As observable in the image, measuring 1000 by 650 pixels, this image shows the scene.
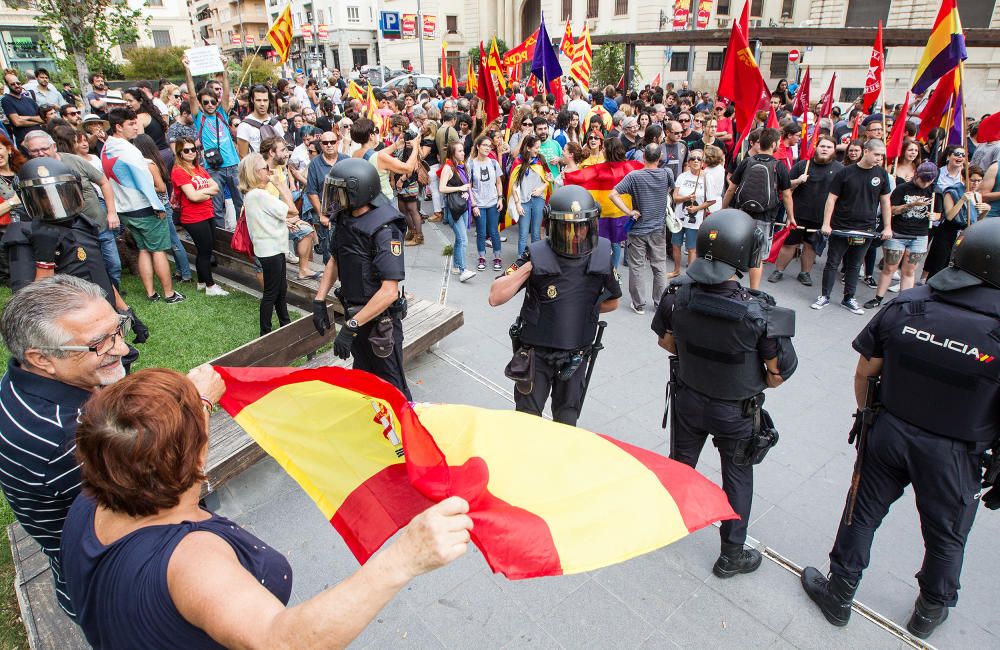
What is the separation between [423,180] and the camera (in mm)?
10305

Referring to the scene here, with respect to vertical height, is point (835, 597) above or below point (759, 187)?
below

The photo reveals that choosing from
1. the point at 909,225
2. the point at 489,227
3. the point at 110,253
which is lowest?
the point at 489,227

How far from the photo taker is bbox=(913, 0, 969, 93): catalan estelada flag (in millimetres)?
6867

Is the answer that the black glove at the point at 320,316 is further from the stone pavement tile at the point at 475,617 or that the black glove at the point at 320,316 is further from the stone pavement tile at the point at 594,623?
the stone pavement tile at the point at 594,623

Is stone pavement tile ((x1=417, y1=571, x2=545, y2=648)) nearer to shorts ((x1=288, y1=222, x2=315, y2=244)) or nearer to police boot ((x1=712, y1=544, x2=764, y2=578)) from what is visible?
police boot ((x1=712, y1=544, x2=764, y2=578))

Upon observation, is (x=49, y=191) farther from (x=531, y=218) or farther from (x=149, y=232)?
(x=531, y=218)

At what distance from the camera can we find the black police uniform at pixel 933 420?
2.76 m

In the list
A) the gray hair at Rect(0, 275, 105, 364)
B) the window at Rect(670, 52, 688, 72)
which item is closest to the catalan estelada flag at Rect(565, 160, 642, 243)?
the gray hair at Rect(0, 275, 105, 364)

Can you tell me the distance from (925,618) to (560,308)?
257 cm

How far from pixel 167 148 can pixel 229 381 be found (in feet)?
29.5

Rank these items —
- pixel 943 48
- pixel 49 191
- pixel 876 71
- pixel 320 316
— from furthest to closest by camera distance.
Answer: pixel 876 71 → pixel 943 48 → pixel 320 316 → pixel 49 191

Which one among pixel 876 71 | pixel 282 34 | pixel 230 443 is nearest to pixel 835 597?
pixel 230 443

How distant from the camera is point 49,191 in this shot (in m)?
4.73

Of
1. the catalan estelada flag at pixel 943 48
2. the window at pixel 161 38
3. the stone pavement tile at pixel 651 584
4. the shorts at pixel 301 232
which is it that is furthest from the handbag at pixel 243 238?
the window at pixel 161 38
